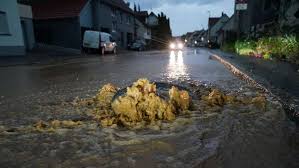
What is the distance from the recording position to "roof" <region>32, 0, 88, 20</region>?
1114 inches

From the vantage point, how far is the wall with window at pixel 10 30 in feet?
57.5

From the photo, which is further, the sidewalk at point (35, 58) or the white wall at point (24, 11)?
the white wall at point (24, 11)

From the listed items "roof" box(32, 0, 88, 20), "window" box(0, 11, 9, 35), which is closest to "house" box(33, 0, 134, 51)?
"roof" box(32, 0, 88, 20)

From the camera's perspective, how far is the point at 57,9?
29.3 m

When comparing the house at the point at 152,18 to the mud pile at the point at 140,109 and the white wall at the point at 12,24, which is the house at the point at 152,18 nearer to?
the white wall at the point at 12,24

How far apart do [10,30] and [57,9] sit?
11.9 m

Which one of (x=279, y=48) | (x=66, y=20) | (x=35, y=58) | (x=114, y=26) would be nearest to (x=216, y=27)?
(x=114, y=26)

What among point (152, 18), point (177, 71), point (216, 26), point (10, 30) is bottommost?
point (177, 71)

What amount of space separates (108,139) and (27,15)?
2278 centimetres

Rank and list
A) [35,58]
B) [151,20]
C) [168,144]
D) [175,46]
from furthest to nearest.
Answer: [151,20], [175,46], [35,58], [168,144]

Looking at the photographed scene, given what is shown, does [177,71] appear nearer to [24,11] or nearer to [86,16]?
[24,11]

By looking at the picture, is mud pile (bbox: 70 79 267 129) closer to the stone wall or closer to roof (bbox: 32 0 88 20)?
the stone wall

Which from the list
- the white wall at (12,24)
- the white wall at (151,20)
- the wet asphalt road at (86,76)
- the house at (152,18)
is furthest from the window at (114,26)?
the white wall at (151,20)

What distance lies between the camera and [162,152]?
2.72 meters
